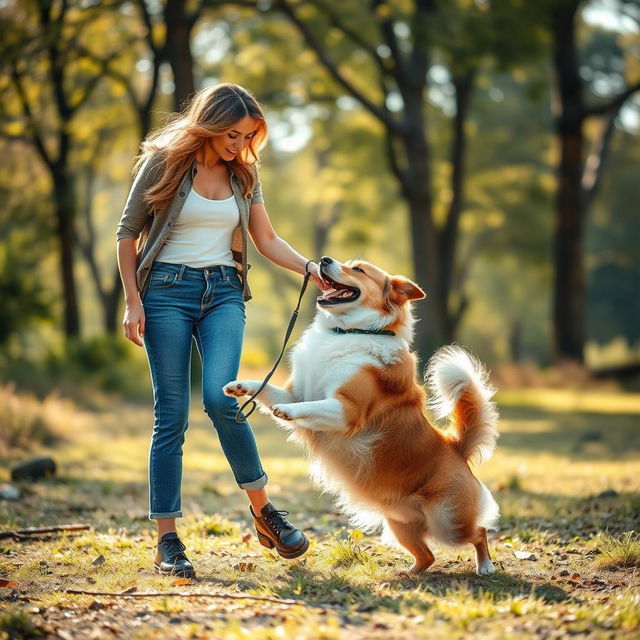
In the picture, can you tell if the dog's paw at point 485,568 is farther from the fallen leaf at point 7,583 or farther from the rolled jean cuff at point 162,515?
the fallen leaf at point 7,583

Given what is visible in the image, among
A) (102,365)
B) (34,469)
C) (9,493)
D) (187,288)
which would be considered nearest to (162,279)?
(187,288)

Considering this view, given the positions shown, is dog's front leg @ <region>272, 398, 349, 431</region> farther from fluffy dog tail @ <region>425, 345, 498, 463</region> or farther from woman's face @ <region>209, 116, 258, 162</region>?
woman's face @ <region>209, 116, 258, 162</region>

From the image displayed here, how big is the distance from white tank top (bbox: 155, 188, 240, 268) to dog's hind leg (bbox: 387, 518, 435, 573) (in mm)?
1711

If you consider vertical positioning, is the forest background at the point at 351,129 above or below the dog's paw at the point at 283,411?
above

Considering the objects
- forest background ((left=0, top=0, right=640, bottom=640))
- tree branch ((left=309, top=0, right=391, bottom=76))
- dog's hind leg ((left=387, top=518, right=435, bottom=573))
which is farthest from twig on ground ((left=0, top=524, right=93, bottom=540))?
tree branch ((left=309, top=0, right=391, bottom=76))

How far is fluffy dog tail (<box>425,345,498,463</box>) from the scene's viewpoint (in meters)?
4.49

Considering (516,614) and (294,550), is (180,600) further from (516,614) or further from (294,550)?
(516,614)

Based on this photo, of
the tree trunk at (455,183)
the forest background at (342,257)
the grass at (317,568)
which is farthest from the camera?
the tree trunk at (455,183)

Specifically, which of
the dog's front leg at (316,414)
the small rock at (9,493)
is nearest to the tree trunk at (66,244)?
the small rock at (9,493)

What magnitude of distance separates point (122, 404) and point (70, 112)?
7600 mm

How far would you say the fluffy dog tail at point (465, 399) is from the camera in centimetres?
449

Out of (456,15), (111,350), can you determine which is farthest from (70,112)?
(456,15)

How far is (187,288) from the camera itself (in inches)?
169

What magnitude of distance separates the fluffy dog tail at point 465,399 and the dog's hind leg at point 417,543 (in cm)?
48
